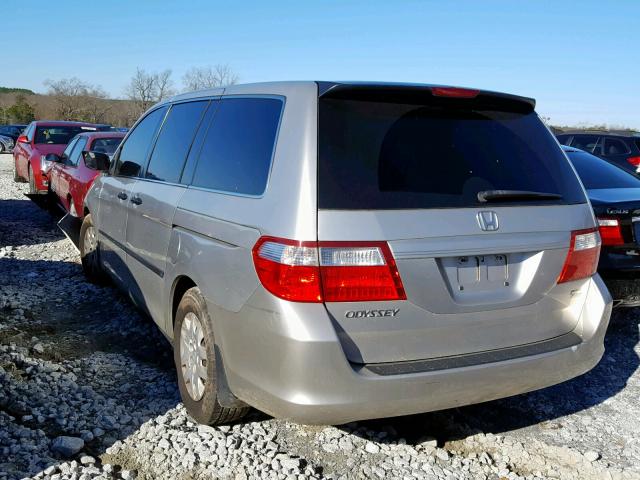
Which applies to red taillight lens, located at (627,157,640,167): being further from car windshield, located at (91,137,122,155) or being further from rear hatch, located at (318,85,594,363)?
rear hatch, located at (318,85,594,363)

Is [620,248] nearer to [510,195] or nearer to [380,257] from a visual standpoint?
[510,195]

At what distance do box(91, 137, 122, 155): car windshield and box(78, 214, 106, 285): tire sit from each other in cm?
302

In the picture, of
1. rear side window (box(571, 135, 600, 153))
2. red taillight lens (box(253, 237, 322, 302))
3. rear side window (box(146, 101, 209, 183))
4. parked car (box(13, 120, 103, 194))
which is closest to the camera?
red taillight lens (box(253, 237, 322, 302))

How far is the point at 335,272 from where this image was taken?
257 centimetres

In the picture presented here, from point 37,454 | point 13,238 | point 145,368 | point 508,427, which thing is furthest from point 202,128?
point 13,238

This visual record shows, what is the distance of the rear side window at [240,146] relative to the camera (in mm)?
2980

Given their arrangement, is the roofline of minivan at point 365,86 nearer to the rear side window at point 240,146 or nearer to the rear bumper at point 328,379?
the rear side window at point 240,146

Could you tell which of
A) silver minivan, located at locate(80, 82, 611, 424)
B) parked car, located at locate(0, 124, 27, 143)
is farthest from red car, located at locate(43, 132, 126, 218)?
parked car, located at locate(0, 124, 27, 143)

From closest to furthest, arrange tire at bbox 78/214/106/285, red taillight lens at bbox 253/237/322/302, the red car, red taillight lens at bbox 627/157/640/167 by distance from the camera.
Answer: red taillight lens at bbox 253/237/322/302
tire at bbox 78/214/106/285
the red car
red taillight lens at bbox 627/157/640/167

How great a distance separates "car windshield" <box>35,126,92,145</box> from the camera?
13.2 meters

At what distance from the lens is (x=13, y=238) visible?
28.1 ft

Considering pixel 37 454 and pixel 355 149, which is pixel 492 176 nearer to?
pixel 355 149

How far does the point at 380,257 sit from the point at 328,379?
22.0 inches

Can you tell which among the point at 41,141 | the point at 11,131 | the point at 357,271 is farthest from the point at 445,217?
the point at 11,131
